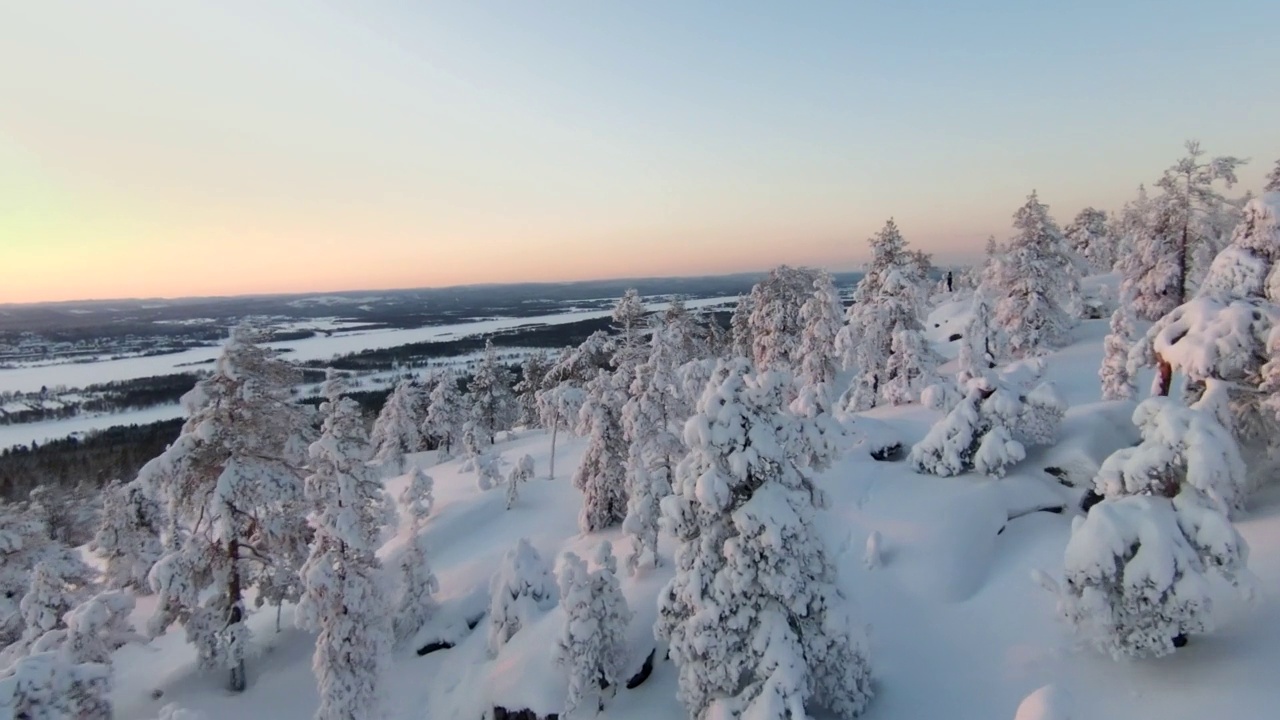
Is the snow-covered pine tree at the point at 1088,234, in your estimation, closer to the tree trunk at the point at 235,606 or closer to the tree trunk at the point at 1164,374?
the tree trunk at the point at 1164,374

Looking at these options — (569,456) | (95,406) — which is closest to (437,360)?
(95,406)

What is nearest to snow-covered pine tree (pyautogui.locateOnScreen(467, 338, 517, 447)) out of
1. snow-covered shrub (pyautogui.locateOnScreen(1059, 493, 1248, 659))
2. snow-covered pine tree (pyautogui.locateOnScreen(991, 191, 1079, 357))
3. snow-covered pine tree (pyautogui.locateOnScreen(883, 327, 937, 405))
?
snow-covered pine tree (pyautogui.locateOnScreen(883, 327, 937, 405))

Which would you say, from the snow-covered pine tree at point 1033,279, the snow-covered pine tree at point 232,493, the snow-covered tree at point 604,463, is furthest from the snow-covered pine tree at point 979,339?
the snow-covered pine tree at point 232,493

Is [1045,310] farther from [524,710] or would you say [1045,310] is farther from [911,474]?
[524,710]

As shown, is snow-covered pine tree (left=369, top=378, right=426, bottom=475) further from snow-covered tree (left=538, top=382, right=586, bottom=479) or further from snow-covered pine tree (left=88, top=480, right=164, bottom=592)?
snow-covered tree (left=538, top=382, right=586, bottom=479)

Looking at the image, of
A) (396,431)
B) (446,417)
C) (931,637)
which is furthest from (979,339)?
(396,431)

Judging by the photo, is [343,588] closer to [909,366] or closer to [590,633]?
[590,633]
